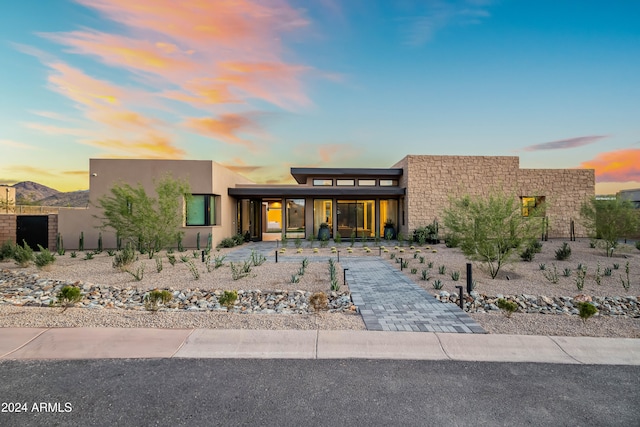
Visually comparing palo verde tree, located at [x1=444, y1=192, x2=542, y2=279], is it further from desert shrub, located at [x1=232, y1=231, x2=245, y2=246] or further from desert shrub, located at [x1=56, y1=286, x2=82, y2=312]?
desert shrub, located at [x1=232, y1=231, x2=245, y2=246]

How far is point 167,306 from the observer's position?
6340 mm

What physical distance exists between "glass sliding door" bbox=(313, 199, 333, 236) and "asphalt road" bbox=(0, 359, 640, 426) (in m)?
16.5

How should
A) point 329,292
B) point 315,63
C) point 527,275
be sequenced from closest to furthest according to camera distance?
point 329,292, point 527,275, point 315,63

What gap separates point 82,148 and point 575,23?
23603 millimetres

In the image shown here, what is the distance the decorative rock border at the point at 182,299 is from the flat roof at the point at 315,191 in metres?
10.9

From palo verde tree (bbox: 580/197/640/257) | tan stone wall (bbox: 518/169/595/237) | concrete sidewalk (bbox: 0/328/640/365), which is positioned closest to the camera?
concrete sidewalk (bbox: 0/328/640/365)

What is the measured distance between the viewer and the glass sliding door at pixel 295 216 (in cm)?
2059

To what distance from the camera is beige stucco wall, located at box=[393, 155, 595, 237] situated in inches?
738

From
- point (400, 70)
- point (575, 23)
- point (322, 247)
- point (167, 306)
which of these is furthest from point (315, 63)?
point (167, 306)

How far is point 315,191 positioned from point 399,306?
13463 mm

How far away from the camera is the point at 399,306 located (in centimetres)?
609

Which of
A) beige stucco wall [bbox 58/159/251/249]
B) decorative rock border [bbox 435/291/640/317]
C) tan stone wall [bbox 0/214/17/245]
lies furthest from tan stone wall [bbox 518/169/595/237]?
tan stone wall [bbox 0/214/17/245]

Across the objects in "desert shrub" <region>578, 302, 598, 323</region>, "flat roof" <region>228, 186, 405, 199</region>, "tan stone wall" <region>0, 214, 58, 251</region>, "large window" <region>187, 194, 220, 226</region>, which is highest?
"flat roof" <region>228, 186, 405, 199</region>

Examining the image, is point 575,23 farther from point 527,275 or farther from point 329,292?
point 329,292
